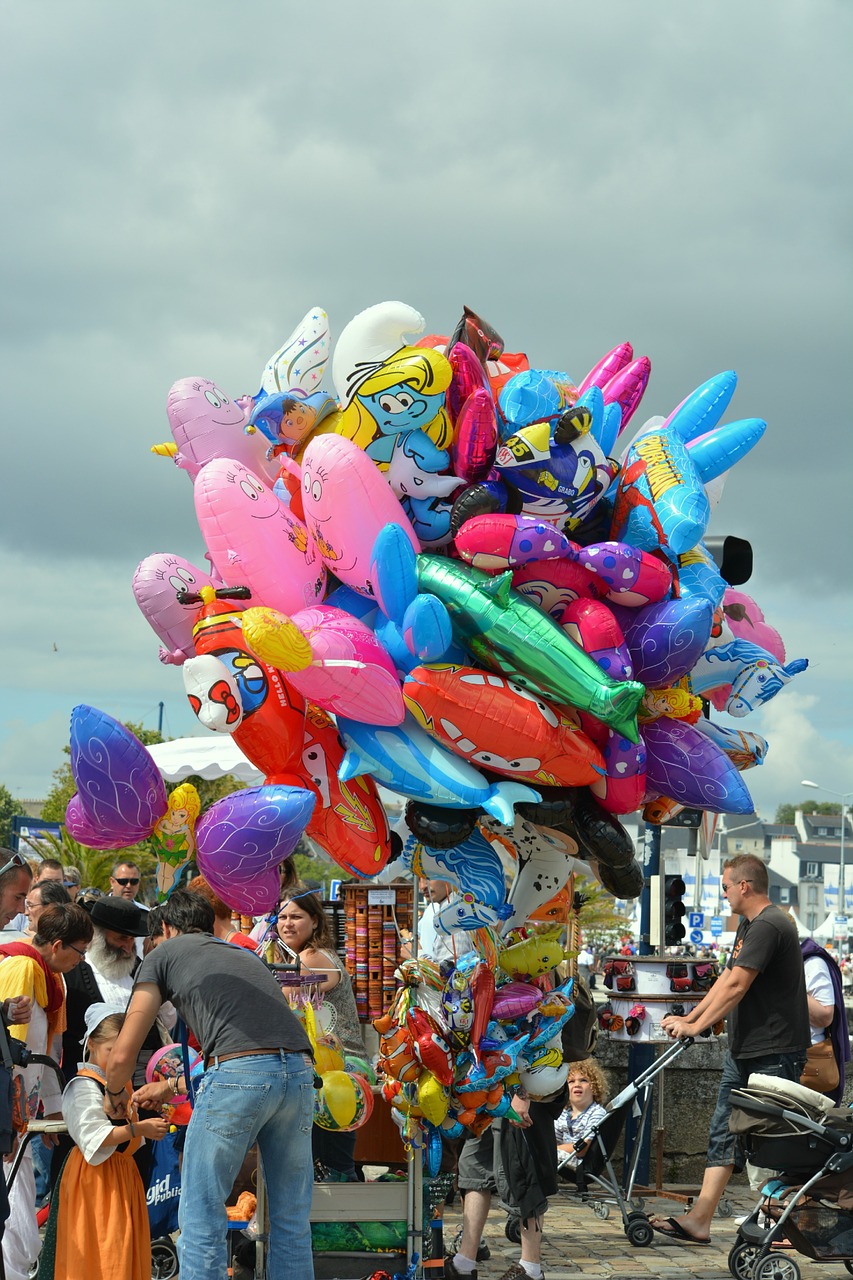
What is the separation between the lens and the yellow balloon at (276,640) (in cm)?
473

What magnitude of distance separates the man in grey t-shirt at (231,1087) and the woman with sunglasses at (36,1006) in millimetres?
908

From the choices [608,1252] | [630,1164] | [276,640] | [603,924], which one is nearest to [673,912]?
[630,1164]

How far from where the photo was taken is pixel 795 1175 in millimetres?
5895

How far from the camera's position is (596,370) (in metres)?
6.42

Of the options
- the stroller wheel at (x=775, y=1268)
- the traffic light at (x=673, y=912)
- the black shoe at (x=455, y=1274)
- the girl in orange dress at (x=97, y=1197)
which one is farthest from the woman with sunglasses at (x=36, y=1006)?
the traffic light at (x=673, y=912)

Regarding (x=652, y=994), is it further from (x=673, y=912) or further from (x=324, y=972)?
(x=324, y=972)

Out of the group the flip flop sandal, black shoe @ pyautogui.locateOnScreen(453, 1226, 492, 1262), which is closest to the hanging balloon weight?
black shoe @ pyautogui.locateOnScreen(453, 1226, 492, 1262)

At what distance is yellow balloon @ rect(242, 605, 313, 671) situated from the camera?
473 cm

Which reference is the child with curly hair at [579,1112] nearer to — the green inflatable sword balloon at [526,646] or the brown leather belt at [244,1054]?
the green inflatable sword balloon at [526,646]

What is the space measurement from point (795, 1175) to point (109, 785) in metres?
3.38

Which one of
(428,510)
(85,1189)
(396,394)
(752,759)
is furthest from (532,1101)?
(396,394)

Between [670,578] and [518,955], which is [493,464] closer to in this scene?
[670,578]

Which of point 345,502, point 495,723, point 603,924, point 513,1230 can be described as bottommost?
point 513,1230

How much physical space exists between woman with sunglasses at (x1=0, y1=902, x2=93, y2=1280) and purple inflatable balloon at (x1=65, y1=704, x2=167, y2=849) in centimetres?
34
